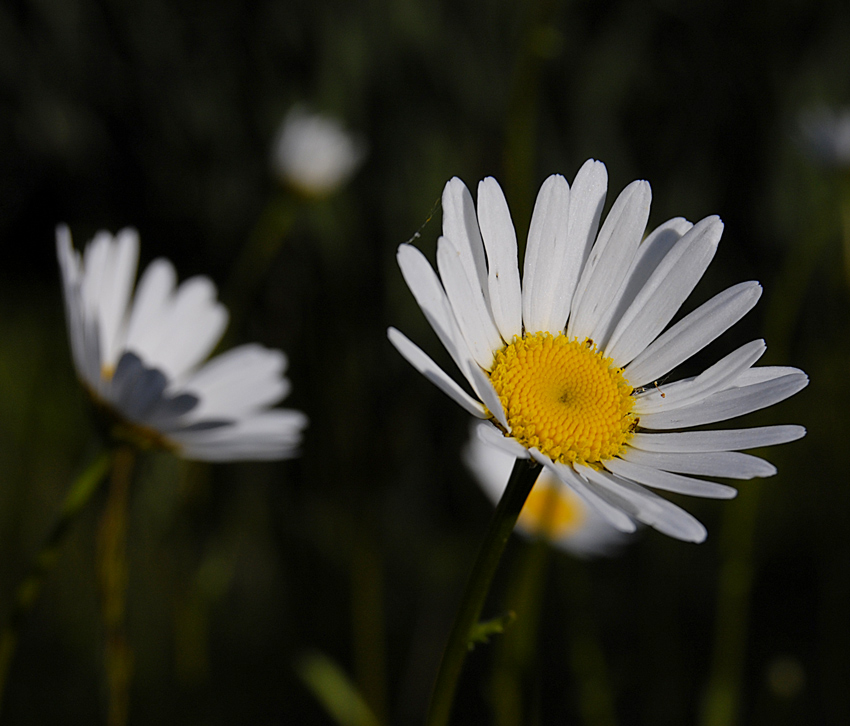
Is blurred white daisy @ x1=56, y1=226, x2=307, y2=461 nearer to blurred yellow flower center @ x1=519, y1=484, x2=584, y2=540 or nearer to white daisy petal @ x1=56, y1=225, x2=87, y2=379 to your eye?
white daisy petal @ x1=56, y1=225, x2=87, y2=379

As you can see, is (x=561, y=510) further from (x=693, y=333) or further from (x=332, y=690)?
(x=693, y=333)

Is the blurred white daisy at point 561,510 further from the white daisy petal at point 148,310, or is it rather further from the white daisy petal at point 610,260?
the white daisy petal at point 610,260

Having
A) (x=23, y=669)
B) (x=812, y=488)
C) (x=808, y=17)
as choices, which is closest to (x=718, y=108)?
(x=808, y=17)

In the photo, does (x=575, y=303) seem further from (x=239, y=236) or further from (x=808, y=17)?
(x=808, y=17)

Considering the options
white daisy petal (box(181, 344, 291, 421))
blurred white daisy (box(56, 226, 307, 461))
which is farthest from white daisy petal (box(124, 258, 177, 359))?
white daisy petal (box(181, 344, 291, 421))

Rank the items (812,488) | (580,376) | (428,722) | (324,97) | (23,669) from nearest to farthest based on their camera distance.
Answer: (428,722) < (580,376) < (23,669) < (812,488) < (324,97)

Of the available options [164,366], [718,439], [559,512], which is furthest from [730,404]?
[559,512]

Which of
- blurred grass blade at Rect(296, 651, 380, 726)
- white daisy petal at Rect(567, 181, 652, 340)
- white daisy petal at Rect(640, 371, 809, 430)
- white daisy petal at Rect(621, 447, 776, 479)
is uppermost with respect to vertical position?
white daisy petal at Rect(567, 181, 652, 340)
